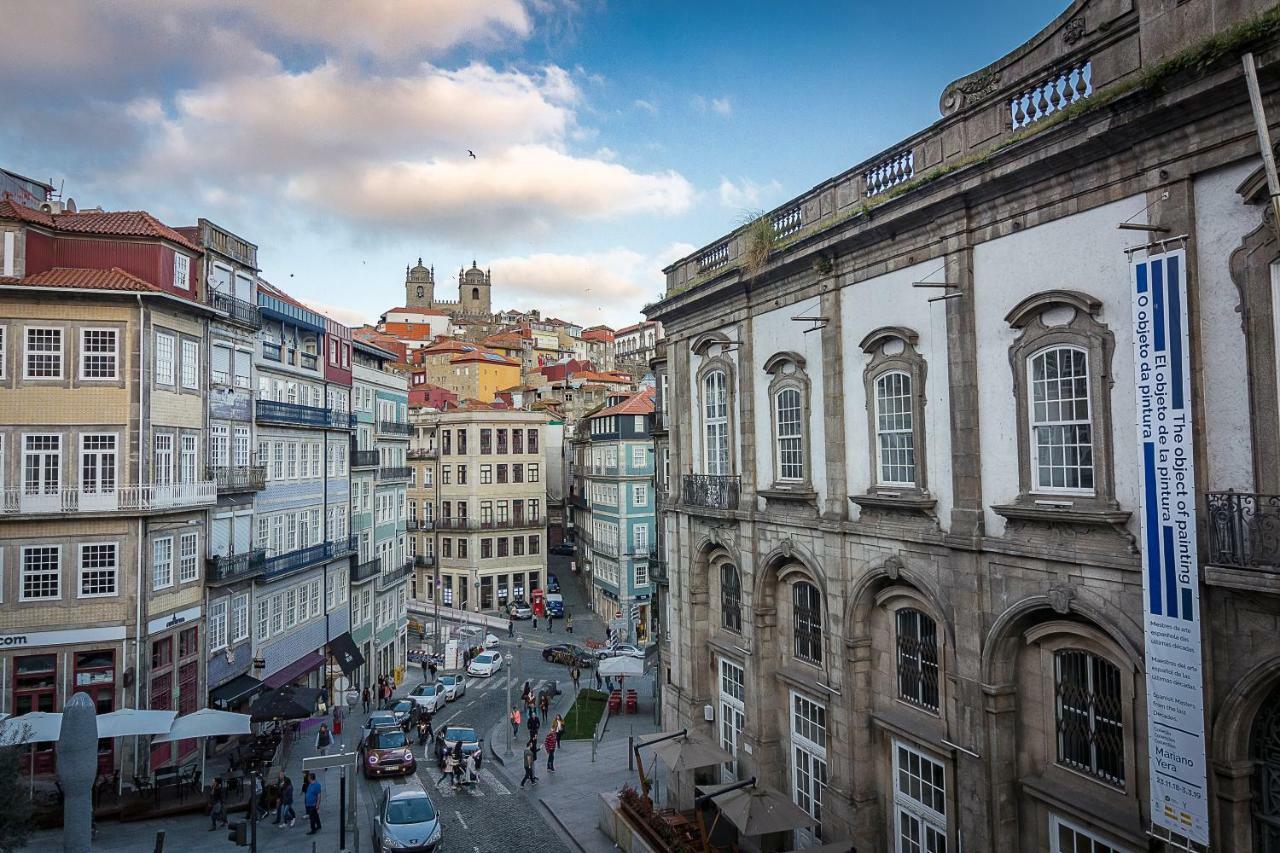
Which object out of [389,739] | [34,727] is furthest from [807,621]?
[34,727]

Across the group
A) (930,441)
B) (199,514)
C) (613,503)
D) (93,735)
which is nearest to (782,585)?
(930,441)

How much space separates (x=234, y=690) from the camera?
2823 centimetres

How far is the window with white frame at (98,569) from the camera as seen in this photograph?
2355cm

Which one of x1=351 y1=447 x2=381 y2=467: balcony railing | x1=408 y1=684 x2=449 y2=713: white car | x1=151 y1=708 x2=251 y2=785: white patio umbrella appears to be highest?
x1=351 y1=447 x2=381 y2=467: balcony railing

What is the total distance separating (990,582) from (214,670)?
79.4 ft

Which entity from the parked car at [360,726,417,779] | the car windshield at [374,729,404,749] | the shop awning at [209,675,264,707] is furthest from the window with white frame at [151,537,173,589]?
the car windshield at [374,729,404,749]

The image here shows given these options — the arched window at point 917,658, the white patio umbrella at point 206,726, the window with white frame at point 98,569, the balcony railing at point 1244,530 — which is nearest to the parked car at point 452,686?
the white patio umbrella at point 206,726

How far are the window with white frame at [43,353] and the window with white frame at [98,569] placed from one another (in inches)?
188

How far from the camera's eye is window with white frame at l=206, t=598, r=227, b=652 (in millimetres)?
27516

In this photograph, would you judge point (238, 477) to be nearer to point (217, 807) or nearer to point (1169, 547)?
point (217, 807)

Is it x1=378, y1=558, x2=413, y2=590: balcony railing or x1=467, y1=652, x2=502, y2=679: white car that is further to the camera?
x1=467, y1=652, x2=502, y2=679: white car

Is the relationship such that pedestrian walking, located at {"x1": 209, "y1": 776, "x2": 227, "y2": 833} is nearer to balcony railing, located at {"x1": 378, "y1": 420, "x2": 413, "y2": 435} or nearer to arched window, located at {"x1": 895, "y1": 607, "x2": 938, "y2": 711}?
arched window, located at {"x1": 895, "y1": 607, "x2": 938, "y2": 711}

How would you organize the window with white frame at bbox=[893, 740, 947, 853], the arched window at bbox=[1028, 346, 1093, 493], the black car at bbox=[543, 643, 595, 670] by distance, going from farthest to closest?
the black car at bbox=[543, 643, 595, 670] < the window with white frame at bbox=[893, 740, 947, 853] < the arched window at bbox=[1028, 346, 1093, 493]

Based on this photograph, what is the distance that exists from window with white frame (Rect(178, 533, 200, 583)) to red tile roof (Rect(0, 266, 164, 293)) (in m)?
7.38
